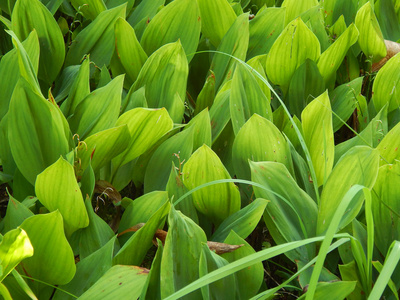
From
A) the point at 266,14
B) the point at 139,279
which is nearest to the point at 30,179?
the point at 139,279

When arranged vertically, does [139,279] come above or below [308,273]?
above

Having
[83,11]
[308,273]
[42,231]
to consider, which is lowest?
[308,273]

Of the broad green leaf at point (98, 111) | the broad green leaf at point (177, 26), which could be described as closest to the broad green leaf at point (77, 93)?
the broad green leaf at point (98, 111)

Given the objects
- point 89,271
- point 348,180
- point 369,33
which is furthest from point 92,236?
point 369,33

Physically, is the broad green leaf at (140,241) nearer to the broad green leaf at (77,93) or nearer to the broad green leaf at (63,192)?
the broad green leaf at (63,192)

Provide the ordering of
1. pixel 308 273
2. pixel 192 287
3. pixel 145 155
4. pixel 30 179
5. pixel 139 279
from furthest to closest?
pixel 145 155
pixel 30 179
pixel 308 273
pixel 139 279
pixel 192 287

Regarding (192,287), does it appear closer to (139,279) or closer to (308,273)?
(139,279)

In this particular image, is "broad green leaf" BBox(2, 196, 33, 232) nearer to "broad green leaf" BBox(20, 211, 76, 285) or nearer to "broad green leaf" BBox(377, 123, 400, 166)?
"broad green leaf" BBox(20, 211, 76, 285)
